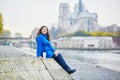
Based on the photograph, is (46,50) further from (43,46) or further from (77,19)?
(77,19)

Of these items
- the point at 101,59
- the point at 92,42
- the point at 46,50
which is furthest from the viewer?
the point at 92,42

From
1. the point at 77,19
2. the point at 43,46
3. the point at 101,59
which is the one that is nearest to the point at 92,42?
the point at 77,19

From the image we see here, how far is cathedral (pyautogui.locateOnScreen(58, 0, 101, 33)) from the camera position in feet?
385

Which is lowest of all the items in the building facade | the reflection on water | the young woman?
the building facade

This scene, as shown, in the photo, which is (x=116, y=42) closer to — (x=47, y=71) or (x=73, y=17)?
(x=73, y=17)

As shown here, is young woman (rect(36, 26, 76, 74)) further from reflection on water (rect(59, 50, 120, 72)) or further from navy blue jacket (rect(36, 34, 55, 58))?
reflection on water (rect(59, 50, 120, 72))

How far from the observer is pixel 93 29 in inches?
4601

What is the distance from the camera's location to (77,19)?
126 m

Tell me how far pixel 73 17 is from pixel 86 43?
38.2 meters

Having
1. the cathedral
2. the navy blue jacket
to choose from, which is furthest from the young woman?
the cathedral

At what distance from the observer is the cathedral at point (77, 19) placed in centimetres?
11738

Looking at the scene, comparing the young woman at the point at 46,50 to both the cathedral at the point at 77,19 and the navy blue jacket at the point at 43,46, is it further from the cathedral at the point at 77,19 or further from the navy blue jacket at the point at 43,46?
the cathedral at the point at 77,19

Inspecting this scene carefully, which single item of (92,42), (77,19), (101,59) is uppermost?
(77,19)

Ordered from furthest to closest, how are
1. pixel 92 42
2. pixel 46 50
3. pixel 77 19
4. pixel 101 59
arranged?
1. pixel 77 19
2. pixel 92 42
3. pixel 101 59
4. pixel 46 50
